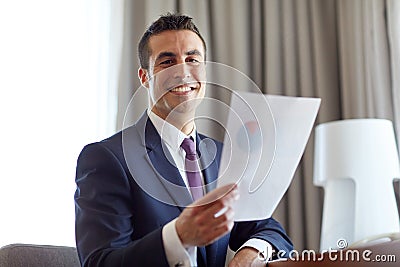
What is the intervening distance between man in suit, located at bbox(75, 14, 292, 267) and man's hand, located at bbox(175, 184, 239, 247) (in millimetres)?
77

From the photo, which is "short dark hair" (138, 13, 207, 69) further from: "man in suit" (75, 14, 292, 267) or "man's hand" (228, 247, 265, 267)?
"man's hand" (228, 247, 265, 267)

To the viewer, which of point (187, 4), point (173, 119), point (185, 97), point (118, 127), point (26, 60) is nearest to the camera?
point (185, 97)

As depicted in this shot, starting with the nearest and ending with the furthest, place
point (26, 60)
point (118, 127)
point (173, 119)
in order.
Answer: point (173, 119)
point (26, 60)
point (118, 127)

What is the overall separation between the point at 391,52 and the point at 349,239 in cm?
85

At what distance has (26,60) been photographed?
2.42 meters

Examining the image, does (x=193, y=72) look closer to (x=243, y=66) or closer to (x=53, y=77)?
(x=53, y=77)

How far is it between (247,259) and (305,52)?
1862 mm

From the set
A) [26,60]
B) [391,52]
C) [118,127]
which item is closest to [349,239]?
[391,52]

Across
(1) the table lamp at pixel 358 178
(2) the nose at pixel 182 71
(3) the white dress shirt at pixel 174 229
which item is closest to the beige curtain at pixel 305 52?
(1) the table lamp at pixel 358 178

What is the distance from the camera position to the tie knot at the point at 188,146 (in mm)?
1200

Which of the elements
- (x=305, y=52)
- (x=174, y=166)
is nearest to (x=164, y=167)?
(x=174, y=166)

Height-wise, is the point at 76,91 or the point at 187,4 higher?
the point at 187,4

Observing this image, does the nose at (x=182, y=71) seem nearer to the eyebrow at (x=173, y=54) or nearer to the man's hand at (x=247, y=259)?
the eyebrow at (x=173, y=54)

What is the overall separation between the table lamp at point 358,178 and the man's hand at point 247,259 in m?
1.18
